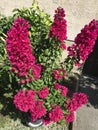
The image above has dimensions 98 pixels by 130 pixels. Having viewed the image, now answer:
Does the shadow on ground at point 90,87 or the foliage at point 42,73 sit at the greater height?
the foliage at point 42,73

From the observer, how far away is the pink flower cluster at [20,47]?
450cm

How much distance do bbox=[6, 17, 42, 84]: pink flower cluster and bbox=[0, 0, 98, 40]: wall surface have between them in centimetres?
287

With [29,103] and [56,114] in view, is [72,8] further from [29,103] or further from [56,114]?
[29,103]

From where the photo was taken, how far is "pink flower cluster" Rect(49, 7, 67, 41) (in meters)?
5.09

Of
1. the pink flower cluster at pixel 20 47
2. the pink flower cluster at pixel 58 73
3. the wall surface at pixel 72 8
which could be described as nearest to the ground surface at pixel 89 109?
the pink flower cluster at pixel 58 73

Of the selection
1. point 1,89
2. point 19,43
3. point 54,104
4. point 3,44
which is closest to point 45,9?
point 3,44

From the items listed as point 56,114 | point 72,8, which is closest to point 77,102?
point 56,114

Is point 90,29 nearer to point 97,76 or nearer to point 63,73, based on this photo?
point 63,73

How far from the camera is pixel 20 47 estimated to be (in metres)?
4.62

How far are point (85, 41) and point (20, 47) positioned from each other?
48.2 inches

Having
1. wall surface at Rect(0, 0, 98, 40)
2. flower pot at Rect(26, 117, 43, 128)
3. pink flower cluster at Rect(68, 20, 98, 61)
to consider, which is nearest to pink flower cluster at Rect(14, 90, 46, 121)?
flower pot at Rect(26, 117, 43, 128)

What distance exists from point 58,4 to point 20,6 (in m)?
0.97

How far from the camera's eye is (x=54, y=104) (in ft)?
19.5

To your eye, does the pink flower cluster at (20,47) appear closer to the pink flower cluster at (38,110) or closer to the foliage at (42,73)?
the foliage at (42,73)
